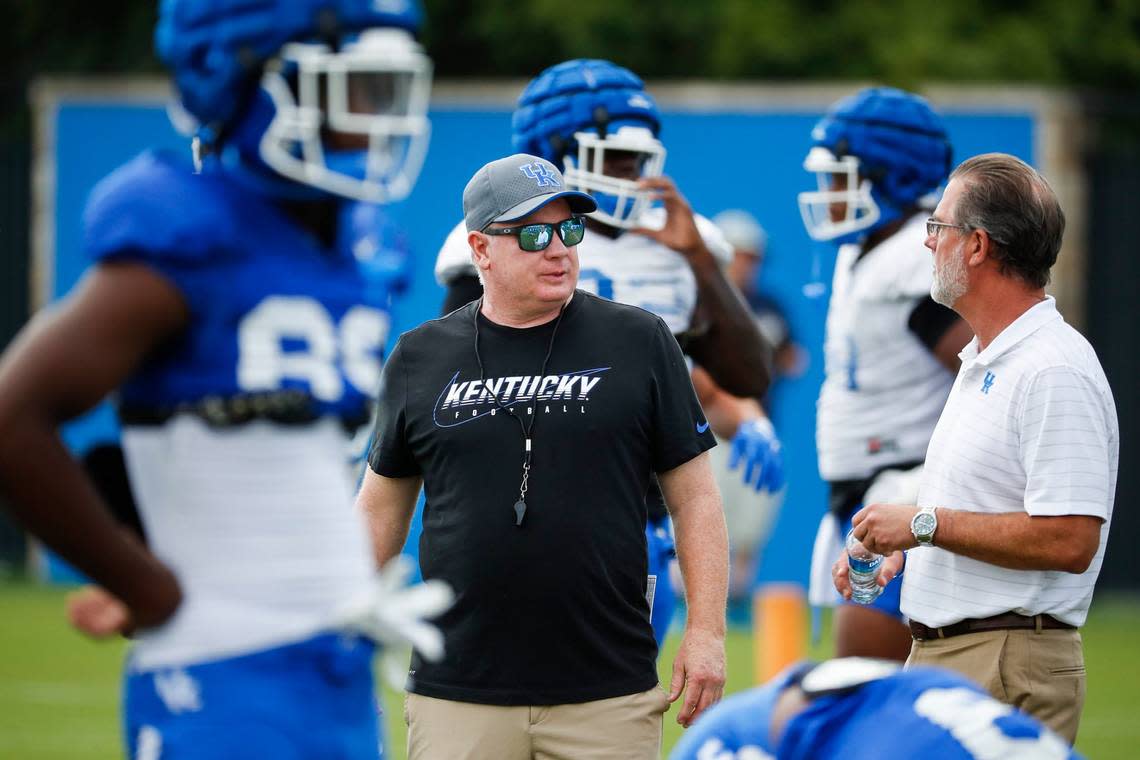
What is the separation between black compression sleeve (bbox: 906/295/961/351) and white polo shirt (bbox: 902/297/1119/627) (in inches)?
35.5

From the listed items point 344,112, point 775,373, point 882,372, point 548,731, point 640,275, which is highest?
point 344,112

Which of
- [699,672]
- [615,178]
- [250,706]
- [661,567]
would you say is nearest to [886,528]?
[699,672]

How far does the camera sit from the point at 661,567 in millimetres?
4730

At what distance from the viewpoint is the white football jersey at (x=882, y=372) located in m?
5.15

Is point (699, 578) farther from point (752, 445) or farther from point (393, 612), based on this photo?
point (393, 612)

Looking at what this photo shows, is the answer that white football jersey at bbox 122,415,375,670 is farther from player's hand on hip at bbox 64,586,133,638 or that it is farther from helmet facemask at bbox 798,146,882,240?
helmet facemask at bbox 798,146,882,240

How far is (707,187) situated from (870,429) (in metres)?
6.70

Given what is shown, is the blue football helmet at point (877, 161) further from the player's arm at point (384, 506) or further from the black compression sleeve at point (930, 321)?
the player's arm at point (384, 506)

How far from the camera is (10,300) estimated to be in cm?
1309

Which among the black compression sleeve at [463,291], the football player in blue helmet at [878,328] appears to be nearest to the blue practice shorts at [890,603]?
the football player in blue helmet at [878,328]

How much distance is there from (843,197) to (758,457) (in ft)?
2.96

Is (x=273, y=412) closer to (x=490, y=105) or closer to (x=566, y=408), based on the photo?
(x=566, y=408)

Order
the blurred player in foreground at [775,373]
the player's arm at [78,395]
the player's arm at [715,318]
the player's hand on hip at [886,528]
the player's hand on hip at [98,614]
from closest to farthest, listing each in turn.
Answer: the player's arm at [78,395], the player's hand on hip at [98,614], the player's hand on hip at [886,528], the player's arm at [715,318], the blurred player in foreground at [775,373]

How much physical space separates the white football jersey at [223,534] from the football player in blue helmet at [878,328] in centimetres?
258
